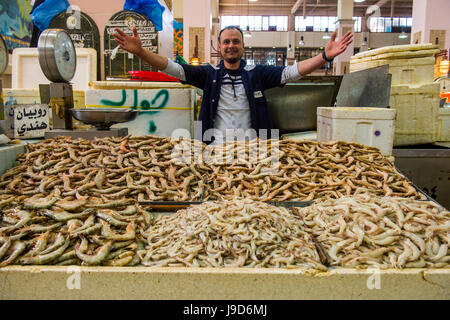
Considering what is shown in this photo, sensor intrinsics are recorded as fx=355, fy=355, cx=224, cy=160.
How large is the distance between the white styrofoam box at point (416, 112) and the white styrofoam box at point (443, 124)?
0.18 ft

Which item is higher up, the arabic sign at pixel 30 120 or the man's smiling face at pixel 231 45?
the man's smiling face at pixel 231 45

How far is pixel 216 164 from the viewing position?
7.73 ft

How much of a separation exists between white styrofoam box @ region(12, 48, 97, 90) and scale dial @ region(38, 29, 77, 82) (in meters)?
2.40

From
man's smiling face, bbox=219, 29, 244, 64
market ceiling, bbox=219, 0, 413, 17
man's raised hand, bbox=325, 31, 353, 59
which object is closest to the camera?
man's raised hand, bbox=325, 31, 353, 59

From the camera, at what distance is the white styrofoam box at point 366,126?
8.85 feet

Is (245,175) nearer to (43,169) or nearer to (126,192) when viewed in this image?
(126,192)

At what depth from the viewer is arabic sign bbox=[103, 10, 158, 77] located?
228 inches

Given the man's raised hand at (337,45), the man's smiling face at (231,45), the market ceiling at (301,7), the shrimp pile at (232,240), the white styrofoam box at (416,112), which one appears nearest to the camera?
the shrimp pile at (232,240)

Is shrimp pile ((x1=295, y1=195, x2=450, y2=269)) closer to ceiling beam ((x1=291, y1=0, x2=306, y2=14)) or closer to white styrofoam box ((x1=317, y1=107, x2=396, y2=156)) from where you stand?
white styrofoam box ((x1=317, y1=107, x2=396, y2=156))

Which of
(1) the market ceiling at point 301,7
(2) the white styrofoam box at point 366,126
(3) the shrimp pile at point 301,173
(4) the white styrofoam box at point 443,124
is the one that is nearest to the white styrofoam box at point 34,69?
(3) the shrimp pile at point 301,173

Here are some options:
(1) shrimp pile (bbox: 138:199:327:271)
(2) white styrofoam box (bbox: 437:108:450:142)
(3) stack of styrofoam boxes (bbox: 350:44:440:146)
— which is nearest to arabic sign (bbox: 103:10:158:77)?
(3) stack of styrofoam boxes (bbox: 350:44:440:146)

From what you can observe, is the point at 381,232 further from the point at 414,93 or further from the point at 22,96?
the point at 22,96

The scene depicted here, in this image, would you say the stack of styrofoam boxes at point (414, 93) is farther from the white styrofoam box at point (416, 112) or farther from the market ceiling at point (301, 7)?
the market ceiling at point (301, 7)

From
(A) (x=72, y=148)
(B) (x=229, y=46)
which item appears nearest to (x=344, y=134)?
(B) (x=229, y=46)
